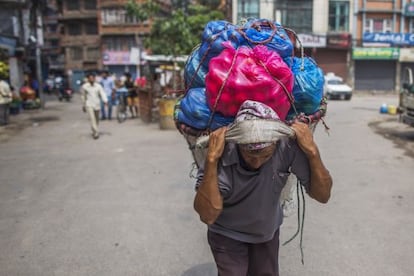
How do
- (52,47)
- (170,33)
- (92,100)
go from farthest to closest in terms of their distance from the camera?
(52,47), (170,33), (92,100)

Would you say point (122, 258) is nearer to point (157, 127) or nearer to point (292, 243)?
point (292, 243)

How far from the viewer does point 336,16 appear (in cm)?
3884

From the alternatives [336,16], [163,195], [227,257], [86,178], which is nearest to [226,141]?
[227,257]

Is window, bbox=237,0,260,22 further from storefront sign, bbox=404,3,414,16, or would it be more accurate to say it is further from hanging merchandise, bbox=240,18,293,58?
hanging merchandise, bbox=240,18,293,58

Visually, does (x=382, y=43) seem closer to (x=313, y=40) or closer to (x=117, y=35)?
(x=313, y=40)

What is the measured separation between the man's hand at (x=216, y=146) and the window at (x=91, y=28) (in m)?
54.8

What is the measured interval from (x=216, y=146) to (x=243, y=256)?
0.72m

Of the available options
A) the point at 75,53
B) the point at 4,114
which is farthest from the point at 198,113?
the point at 75,53

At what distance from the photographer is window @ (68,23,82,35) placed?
180 feet

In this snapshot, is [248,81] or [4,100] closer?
[248,81]

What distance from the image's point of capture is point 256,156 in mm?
2344

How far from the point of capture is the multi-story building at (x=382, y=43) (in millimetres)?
38031

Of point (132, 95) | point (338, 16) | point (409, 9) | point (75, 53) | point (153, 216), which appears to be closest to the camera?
point (153, 216)

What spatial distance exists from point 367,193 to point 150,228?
3.04m
